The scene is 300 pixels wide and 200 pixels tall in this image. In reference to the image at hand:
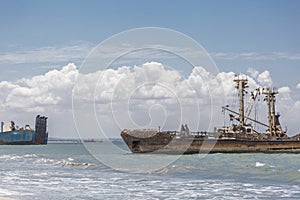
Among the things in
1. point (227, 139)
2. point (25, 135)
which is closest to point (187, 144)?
point (227, 139)

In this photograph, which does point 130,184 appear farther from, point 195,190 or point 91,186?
point 195,190

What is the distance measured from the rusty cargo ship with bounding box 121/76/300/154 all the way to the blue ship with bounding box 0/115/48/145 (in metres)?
89.6

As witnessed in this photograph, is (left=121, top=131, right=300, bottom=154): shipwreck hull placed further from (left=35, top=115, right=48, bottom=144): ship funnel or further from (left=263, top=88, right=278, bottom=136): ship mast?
(left=35, top=115, right=48, bottom=144): ship funnel

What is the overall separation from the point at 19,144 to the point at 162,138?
98.8 m

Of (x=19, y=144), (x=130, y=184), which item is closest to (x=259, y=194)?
(x=130, y=184)

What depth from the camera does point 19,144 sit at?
5965 inches

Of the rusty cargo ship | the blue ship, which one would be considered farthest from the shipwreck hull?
the blue ship

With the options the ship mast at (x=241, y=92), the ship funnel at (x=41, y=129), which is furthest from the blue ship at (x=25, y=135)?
the ship mast at (x=241, y=92)

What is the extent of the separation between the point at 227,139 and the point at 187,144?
18.9ft

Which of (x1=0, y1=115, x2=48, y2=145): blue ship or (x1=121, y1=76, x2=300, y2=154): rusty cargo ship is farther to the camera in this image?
(x1=0, y1=115, x2=48, y2=145): blue ship

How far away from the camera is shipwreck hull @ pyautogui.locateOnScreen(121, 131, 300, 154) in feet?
199

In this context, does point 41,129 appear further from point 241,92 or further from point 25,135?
point 241,92

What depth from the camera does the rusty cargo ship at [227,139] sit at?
6084 cm

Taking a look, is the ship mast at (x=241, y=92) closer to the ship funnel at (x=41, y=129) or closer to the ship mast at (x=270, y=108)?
the ship mast at (x=270, y=108)
